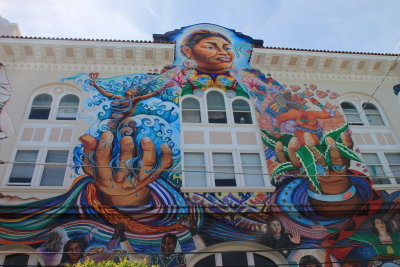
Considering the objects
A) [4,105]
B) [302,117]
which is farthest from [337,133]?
[4,105]

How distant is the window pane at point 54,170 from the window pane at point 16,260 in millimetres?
2425

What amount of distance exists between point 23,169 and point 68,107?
10.4ft

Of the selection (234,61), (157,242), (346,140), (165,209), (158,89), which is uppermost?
(234,61)

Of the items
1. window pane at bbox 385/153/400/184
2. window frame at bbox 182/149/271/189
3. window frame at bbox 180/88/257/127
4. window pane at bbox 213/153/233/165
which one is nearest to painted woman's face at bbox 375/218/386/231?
window pane at bbox 385/153/400/184

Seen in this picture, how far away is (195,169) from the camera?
42.2ft

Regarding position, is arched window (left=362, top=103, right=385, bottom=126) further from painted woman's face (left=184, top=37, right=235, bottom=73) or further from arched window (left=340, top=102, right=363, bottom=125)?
painted woman's face (left=184, top=37, right=235, bottom=73)

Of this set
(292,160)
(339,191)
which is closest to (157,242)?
(292,160)

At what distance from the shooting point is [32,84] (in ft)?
48.1

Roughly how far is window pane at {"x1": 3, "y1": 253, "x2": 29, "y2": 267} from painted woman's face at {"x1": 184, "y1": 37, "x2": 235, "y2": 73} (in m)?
9.95

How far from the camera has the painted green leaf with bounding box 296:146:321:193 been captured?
12648 millimetres

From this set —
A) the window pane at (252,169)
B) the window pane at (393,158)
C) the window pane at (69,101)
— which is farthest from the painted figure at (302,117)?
the window pane at (69,101)

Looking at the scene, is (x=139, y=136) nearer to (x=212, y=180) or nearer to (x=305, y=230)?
(x=212, y=180)

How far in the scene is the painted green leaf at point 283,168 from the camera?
12.8 meters

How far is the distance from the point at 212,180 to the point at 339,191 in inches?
177
